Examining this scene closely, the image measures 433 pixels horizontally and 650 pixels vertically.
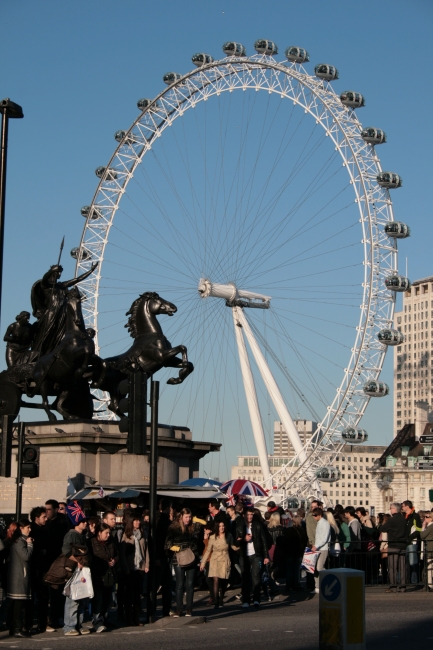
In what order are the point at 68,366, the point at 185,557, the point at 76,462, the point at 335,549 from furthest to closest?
the point at 68,366, the point at 76,462, the point at 335,549, the point at 185,557

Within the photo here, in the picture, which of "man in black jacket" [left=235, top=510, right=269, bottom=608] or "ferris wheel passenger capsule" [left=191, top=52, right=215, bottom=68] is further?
"ferris wheel passenger capsule" [left=191, top=52, right=215, bottom=68]

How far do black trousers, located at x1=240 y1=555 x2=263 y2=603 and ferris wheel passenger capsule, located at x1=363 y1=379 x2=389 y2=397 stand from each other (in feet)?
Result: 117

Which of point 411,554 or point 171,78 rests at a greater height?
point 171,78

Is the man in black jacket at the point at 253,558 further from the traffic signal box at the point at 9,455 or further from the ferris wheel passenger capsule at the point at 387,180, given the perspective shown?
the ferris wheel passenger capsule at the point at 387,180

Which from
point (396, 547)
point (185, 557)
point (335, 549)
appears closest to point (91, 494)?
point (335, 549)

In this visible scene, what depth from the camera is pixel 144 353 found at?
2567 cm

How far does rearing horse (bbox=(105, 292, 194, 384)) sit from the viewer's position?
25438 millimetres

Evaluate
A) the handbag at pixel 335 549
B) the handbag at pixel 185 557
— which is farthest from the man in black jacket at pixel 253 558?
the handbag at pixel 335 549

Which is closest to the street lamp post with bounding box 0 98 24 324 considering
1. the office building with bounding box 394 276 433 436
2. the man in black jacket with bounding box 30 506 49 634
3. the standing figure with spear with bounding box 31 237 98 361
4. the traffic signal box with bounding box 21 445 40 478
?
the traffic signal box with bounding box 21 445 40 478

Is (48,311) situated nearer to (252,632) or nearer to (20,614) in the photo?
(20,614)

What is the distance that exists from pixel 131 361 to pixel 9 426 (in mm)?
8525

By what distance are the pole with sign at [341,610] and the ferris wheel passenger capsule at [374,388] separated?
143ft

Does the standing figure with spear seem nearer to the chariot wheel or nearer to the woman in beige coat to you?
the chariot wheel

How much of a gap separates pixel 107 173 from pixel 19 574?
4304 centimetres
